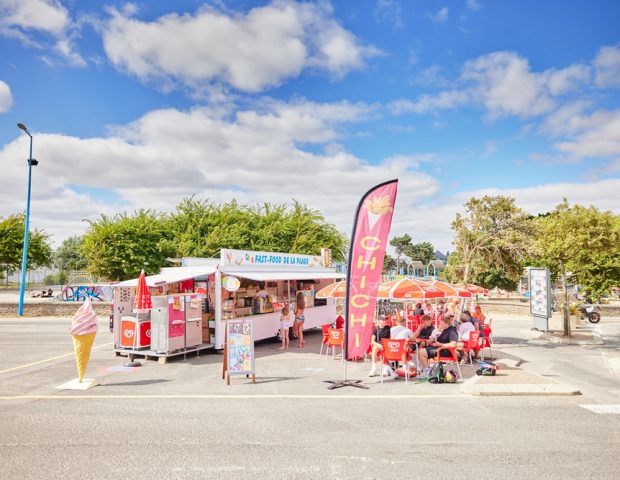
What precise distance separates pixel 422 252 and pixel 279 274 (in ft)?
382

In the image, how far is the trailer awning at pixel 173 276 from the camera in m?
13.4

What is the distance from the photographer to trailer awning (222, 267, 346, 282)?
14.8 metres

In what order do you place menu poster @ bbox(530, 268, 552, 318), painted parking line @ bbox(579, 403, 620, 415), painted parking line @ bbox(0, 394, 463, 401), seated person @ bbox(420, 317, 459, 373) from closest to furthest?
1. painted parking line @ bbox(579, 403, 620, 415)
2. painted parking line @ bbox(0, 394, 463, 401)
3. seated person @ bbox(420, 317, 459, 373)
4. menu poster @ bbox(530, 268, 552, 318)

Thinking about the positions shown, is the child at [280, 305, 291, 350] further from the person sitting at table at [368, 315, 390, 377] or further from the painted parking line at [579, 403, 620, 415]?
the painted parking line at [579, 403, 620, 415]

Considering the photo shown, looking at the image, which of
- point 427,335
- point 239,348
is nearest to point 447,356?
point 427,335

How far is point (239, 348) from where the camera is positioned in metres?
10.5

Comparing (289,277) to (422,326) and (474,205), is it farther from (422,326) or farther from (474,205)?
(474,205)

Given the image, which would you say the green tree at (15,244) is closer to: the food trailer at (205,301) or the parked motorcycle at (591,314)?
the food trailer at (205,301)

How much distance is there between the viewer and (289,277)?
17016 mm

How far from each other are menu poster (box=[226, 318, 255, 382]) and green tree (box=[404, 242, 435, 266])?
4723 inches

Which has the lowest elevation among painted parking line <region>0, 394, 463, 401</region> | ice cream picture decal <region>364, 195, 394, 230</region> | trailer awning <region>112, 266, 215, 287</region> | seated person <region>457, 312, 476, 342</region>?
painted parking line <region>0, 394, 463, 401</region>

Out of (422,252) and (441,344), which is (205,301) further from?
(422,252)

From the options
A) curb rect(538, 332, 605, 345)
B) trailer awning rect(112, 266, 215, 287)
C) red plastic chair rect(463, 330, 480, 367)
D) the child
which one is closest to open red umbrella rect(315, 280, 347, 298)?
the child

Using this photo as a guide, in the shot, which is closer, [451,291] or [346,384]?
[346,384]
